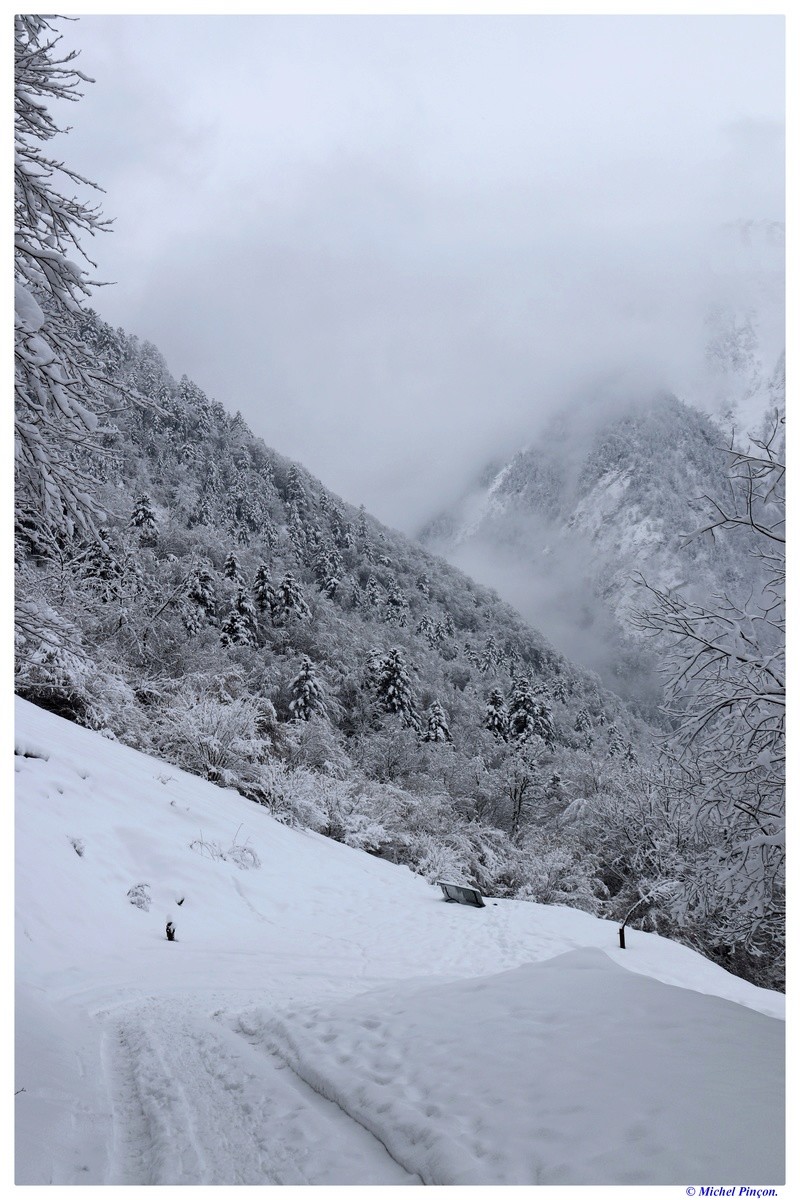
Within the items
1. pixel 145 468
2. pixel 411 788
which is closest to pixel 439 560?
pixel 145 468

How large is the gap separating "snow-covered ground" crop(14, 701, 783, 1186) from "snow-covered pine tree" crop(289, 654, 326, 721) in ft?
75.4

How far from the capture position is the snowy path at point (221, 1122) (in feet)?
9.00

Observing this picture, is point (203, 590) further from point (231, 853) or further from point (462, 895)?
point (462, 895)

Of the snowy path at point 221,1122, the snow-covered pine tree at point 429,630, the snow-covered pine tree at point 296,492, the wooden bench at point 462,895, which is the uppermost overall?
the snow-covered pine tree at point 296,492

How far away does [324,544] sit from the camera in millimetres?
67875

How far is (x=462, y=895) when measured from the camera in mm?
12156

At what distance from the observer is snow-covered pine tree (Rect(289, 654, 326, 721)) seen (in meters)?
31.3

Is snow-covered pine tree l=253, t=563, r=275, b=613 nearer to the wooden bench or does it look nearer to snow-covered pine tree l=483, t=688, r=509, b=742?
snow-covered pine tree l=483, t=688, r=509, b=742

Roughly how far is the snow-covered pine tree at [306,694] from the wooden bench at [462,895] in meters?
19.0

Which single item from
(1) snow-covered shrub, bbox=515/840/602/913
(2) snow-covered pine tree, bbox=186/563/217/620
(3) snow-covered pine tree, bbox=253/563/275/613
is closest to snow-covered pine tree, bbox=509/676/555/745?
(3) snow-covered pine tree, bbox=253/563/275/613

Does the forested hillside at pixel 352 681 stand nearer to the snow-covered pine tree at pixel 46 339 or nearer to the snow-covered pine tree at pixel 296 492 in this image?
the snow-covered pine tree at pixel 46 339

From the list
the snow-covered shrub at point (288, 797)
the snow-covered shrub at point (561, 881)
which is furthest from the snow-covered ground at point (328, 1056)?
the snow-covered shrub at point (561, 881)
